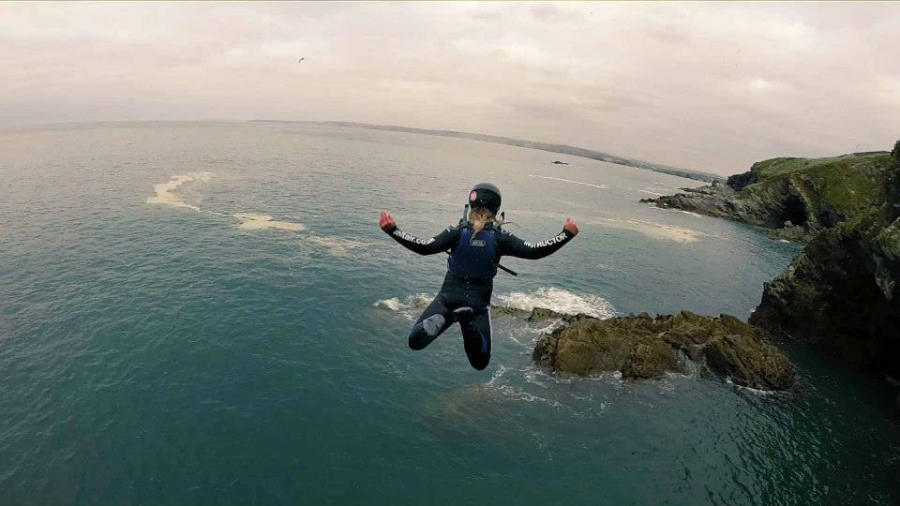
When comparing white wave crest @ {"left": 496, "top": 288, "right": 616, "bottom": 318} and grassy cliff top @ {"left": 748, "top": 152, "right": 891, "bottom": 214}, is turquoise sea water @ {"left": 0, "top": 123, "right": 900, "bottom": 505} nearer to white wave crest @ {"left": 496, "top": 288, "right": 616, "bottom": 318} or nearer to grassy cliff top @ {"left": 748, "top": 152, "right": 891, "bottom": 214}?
white wave crest @ {"left": 496, "top": 288, "right": 616, "bottom": 318}

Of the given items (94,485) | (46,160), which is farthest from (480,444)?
(46,160)

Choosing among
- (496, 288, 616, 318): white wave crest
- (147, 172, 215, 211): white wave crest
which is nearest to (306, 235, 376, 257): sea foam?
(496, 288, 616, 318): white wave crest

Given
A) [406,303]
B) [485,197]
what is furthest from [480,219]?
[406,303]

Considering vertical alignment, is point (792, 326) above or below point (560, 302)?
above

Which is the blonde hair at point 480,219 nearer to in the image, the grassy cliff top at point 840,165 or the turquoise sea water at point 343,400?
the turquoise sea water at point 343,400

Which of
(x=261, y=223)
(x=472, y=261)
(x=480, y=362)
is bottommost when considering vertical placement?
(x=261, y=223)

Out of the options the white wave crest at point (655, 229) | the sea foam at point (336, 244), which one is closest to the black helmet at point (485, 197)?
the sea foam at point (336, 244)

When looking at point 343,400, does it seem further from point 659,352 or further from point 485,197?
point 485,197

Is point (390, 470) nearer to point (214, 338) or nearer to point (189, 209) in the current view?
point (214, 338)
